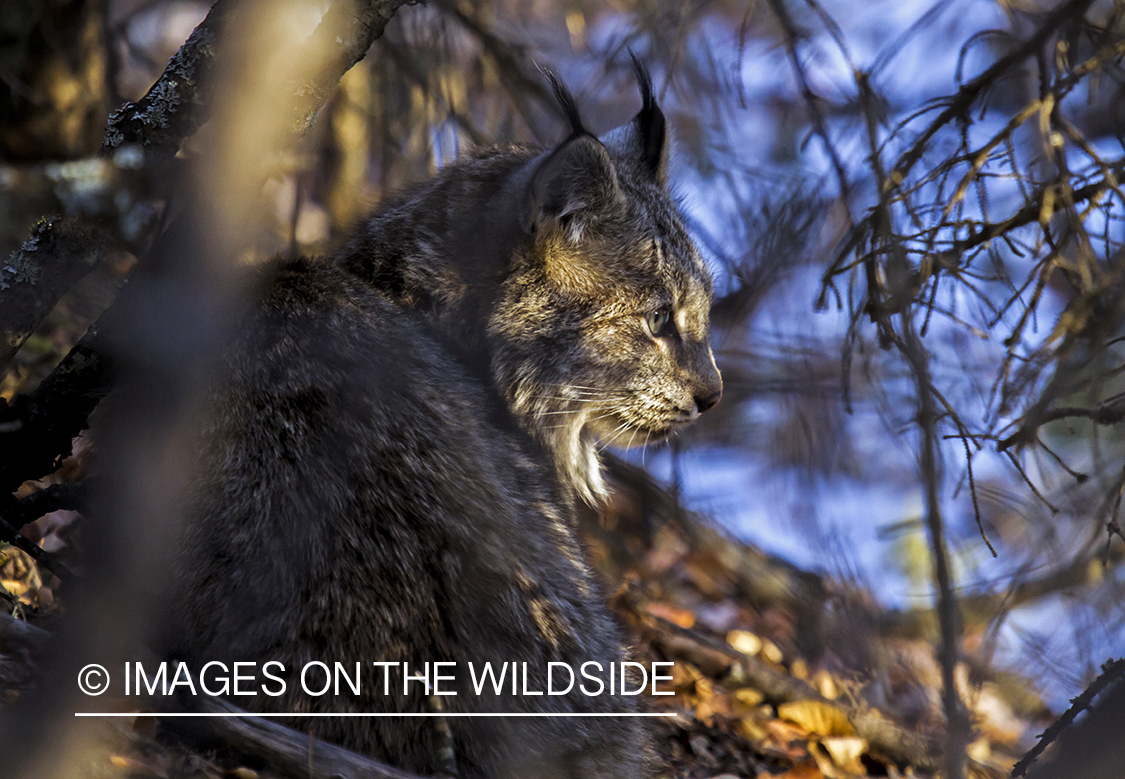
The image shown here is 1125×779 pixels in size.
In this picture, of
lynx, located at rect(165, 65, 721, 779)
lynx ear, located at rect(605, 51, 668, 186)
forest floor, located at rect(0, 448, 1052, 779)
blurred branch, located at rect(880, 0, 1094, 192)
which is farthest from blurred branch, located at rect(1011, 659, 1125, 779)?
lynx ear, located at rect(605, 51, 668, 186)

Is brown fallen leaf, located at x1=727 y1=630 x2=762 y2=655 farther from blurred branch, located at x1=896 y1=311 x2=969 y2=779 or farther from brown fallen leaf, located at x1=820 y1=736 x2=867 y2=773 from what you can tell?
blurred branch, located at x1=896 y1=311 x2=969 y2=779

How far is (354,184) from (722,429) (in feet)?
10.2

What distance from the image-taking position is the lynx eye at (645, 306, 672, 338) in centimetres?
358

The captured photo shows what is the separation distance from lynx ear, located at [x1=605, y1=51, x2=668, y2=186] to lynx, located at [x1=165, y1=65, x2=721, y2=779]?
2.16ft

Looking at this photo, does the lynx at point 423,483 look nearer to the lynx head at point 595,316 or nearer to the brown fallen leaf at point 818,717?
the lynx head at point 595,316

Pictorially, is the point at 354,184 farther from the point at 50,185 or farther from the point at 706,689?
the point at 706,689

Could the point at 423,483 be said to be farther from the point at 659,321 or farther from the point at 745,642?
the point at 745,642

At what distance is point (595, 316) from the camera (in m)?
3.44

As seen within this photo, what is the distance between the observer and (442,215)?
3467mm

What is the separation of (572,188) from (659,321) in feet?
2.15

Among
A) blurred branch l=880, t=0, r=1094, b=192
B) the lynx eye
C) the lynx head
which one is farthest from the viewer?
the lynx eye

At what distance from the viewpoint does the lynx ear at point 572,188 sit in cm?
328

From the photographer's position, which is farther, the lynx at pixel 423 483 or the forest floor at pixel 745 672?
the forest floor at pixel 745 672

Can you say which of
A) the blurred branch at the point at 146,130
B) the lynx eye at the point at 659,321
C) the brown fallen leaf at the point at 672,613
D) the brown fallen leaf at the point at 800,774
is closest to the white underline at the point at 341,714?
the brown fallen leaf at the point at 800,774
